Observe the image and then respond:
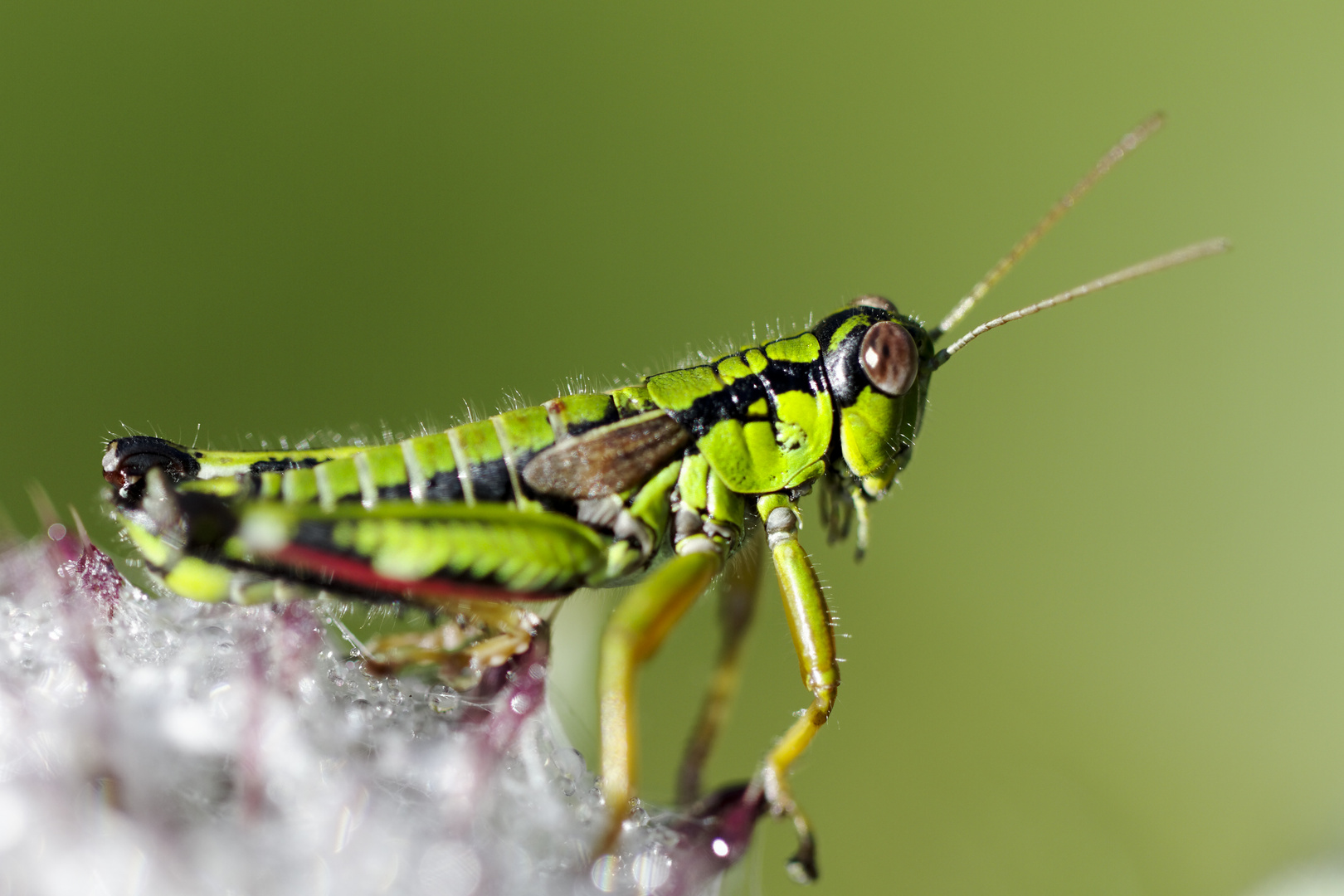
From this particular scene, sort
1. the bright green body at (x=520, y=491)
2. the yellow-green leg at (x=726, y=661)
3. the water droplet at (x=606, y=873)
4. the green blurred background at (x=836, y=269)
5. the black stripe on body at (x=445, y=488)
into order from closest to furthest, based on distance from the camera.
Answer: the water droplet at (x=606, y=873) < the bright green body at (x=520, y=491) < the black stripe on body at (x=445, y=488) < the yellow-green leg at (x=726, y=661) < the green blurred background at (x=836, y=269)

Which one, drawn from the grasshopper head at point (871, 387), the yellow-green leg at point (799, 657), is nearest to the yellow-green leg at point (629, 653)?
the yellow-green leg at point (799, 657)

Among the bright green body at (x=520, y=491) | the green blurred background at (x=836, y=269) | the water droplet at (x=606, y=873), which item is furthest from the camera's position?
the green blurred background at (x=836, y=269)

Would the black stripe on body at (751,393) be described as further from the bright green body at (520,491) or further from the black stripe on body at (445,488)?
the black stripe on body at (445,488)

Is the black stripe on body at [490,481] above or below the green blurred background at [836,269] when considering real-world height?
below

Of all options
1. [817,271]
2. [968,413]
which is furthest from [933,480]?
[817,271]

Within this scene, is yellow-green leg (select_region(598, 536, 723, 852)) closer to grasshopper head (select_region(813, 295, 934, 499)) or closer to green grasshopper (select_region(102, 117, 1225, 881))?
green grasshopper (select_region(102, 117, 1225, 881))

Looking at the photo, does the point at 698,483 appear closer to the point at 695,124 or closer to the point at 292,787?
the point at 292,787

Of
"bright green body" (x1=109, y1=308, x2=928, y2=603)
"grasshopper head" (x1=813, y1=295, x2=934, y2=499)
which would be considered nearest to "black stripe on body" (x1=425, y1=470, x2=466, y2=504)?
"bright green body" (x1=109, y1=308, x2=928, y2=603)
